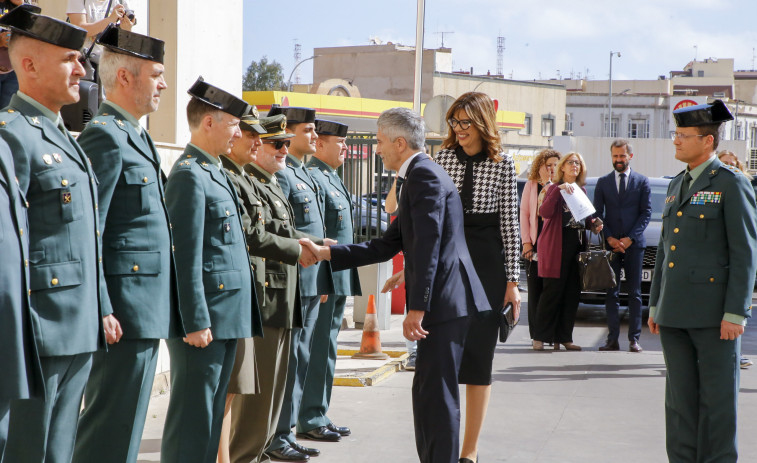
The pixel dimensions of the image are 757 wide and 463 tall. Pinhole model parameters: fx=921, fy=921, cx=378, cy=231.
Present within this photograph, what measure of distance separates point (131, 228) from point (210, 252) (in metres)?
0.61

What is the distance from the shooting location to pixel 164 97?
24.3 feet

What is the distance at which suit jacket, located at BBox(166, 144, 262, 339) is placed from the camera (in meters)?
4.07

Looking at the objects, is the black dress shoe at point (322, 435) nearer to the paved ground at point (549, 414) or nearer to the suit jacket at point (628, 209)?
the paved ground at point (549, 414)

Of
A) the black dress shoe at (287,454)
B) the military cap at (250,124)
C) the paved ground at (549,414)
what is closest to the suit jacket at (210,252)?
the military cap at (250,124)

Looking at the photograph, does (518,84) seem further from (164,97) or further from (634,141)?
(164,97)

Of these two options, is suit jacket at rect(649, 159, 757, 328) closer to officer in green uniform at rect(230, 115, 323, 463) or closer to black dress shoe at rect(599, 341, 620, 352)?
officer in green uniform at rect(230, 115, 323, 463)

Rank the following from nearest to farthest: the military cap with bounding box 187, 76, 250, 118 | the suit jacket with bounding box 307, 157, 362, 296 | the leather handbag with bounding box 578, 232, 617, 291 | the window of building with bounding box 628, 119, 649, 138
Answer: the military cap with bounding box 187, 76, 250, 118 → the suit jacket with bounding box 307, 157, 362, 296 → the leather handbag with bounding box 578, 232, 617, 291 → the window of building with bounding box 628, 119, 649, 138

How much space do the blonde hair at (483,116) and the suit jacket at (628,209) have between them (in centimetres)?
470

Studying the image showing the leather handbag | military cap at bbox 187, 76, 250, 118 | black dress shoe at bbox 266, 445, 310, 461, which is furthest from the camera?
the leather handbag

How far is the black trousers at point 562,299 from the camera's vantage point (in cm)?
981

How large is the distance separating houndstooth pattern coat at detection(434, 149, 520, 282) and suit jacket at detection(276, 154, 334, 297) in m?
1.05

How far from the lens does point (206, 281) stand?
425cm

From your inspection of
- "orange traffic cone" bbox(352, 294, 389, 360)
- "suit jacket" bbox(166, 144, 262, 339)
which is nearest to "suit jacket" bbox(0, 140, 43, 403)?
"suit jacket" bbox(166, 144, 262, 339)

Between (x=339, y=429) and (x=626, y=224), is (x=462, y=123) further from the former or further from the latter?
(x=626, y=224)
